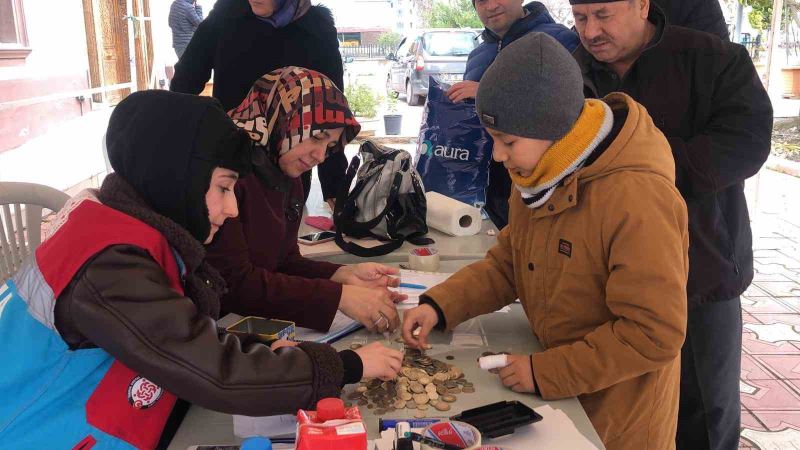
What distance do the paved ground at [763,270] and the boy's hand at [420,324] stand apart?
4.67 ft

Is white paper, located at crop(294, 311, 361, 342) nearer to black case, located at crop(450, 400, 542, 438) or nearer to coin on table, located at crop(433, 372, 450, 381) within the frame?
coin on table, located at crop(433, 372, 450, 381)

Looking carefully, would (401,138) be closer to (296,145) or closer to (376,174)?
(376,174)

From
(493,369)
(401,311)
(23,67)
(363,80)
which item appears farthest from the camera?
(363,80)

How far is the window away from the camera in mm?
5980

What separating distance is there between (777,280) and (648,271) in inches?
145

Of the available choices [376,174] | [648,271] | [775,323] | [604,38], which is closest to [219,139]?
[648,271]

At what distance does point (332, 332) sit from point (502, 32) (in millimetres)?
1521

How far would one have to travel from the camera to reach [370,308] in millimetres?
1552

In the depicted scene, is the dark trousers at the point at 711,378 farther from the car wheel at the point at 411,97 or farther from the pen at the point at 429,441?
the car wheel at the point at 411,97

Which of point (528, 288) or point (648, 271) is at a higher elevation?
point (648, 271)

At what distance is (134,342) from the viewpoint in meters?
0.98

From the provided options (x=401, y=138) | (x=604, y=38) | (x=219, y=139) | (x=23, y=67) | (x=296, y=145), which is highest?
(x=604, y=38)

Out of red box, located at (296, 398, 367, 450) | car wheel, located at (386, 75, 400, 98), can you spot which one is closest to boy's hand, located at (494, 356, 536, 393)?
red box, located at (296, 398, 367, 450)

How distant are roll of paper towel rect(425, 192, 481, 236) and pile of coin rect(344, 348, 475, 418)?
1.12 meters
